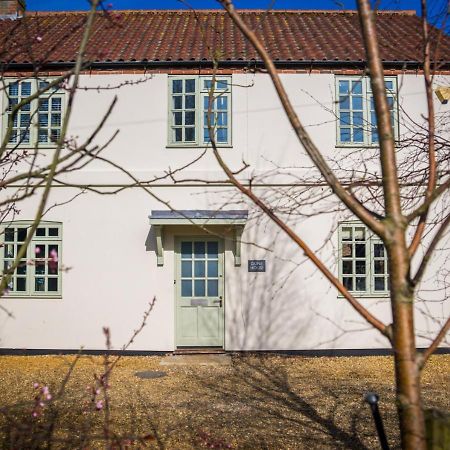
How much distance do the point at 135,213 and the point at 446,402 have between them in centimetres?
652

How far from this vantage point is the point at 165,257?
424 inches

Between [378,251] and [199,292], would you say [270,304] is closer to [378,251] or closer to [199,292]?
[199,292]

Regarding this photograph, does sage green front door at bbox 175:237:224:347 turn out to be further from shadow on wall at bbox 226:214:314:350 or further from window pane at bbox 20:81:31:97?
window pane at bbox 20:81:31:97

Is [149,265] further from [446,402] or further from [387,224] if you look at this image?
[387,224]

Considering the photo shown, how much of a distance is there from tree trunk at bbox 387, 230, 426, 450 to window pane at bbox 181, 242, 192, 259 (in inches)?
363

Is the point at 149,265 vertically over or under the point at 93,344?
over

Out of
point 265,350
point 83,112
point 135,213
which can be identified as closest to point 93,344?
point 135,213

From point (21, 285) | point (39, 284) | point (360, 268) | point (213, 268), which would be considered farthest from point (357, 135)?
point (21, 285)

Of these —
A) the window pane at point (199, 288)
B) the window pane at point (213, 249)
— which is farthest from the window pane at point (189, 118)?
the window pane at point (199, 288)

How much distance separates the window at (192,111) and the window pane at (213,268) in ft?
8.01

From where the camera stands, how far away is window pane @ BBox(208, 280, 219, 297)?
35.9 ft

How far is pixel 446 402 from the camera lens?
7.34 m

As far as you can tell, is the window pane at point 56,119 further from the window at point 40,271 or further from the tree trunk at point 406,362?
the tree trunk at point 406,362

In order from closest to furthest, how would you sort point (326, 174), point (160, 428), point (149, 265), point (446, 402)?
point (326, 174), point (160, 428), point (446, 402), point (149, 265)
